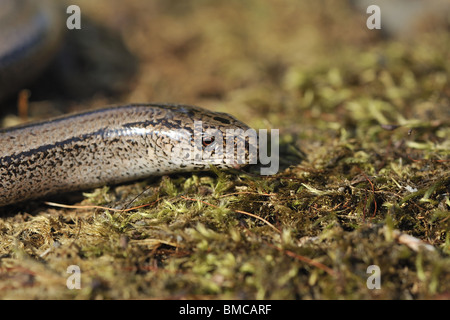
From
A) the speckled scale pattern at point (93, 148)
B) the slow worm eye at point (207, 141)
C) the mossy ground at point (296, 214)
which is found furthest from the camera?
the speckled scale pattern at point (93, 148)

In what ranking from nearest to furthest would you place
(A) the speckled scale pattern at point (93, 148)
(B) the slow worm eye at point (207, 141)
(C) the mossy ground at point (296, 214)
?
(C) the mossy ground at point (296, 214)
(B) the slow worm eye at point (207, 141)
(A) the speckled scale pattern at point (93, 148)

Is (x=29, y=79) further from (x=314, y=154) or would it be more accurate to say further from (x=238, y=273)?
(x=238, y=273)

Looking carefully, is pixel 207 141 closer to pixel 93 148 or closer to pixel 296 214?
pixel 296 214

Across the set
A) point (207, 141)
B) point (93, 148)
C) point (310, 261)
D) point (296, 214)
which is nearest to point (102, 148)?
point (93, 148)

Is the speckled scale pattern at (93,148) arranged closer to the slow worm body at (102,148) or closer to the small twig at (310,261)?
the slow worm body at (102,148)

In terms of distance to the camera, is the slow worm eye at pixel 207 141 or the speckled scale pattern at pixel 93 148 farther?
the speckled scale pattern at pixel 93 148

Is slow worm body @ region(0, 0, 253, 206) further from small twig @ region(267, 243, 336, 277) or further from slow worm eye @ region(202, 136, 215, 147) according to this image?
small twig @ region(267, 243, 336, 277)

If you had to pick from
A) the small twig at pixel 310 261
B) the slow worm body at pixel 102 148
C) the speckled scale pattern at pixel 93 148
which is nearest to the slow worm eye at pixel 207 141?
the slow worm body at pixel 102 148
